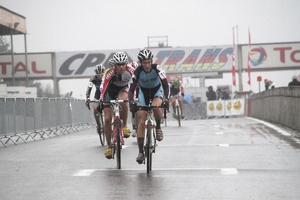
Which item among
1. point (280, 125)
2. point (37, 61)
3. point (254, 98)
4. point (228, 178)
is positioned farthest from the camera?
point (37, 61)

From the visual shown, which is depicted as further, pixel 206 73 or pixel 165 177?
pixel 206 73

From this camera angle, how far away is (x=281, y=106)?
23500mm

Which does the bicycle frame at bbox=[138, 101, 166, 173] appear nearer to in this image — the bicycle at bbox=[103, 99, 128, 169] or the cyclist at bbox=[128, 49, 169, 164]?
the cyclist at bbox=[128, 49, 169, 164]

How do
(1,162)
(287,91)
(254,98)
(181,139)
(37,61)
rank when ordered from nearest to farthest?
(1,162)
(181,139)
(287,91)
(254,98)
(37,61)

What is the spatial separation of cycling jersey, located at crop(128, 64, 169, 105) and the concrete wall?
792cm

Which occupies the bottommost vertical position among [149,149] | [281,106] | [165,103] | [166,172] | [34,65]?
[166,172]

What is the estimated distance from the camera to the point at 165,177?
34.9 feet

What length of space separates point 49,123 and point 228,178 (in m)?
14.9

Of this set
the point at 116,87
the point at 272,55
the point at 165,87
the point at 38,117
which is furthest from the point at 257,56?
the point at 165,87

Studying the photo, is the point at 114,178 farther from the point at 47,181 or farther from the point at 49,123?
the point at 49,123

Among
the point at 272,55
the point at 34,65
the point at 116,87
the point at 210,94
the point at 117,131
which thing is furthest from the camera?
the point at 34,65

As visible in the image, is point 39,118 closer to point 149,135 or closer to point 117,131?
point 117,131

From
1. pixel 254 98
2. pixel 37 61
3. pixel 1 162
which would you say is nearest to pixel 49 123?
pixel 1 162

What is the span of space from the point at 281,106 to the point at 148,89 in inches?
470
